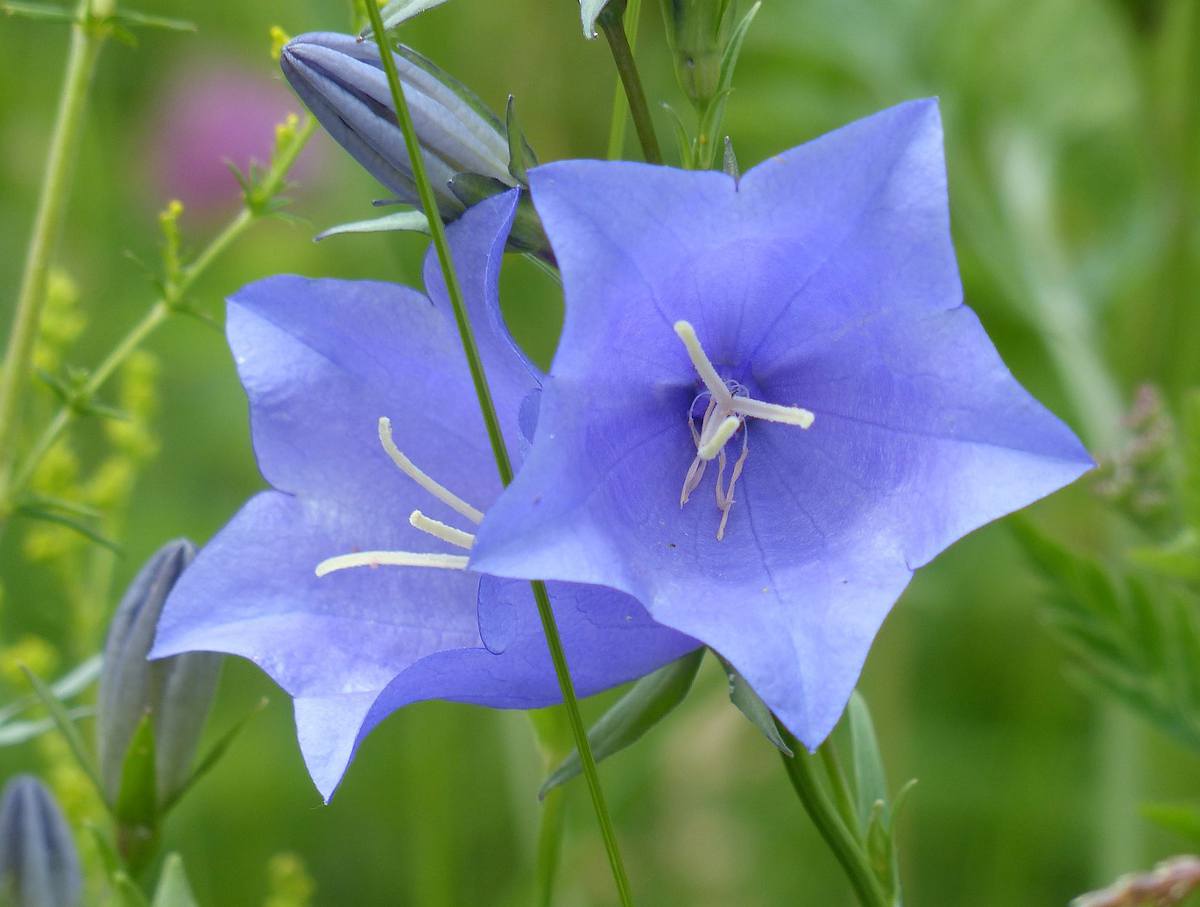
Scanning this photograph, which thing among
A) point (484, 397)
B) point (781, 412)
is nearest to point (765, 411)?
point (781, 412)

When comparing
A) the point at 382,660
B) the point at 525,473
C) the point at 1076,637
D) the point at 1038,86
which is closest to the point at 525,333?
the point at 1038,86

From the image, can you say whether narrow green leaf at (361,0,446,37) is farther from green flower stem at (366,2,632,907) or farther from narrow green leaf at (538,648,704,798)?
narrow green leaf at (538,648,704,798)

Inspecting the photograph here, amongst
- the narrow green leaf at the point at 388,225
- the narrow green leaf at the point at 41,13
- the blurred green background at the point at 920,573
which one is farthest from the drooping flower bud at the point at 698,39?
the blurred green background at the point at 920,573

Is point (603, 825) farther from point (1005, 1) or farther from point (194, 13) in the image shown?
point (194, 13)

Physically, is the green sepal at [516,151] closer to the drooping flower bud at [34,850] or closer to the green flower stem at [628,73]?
the green flower stem at [628,73]

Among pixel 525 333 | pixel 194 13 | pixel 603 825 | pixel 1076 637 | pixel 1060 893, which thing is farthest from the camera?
pixel 194 13

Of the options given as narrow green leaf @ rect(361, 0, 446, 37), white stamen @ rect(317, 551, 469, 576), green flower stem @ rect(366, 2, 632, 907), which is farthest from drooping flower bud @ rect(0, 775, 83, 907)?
narrow green leaf @ rect(361, 0, 446, 37)
